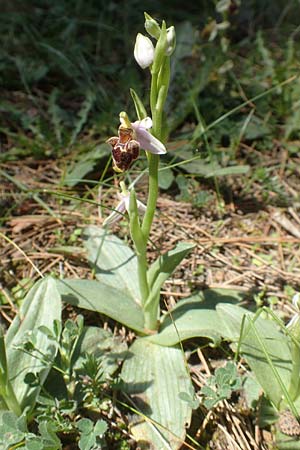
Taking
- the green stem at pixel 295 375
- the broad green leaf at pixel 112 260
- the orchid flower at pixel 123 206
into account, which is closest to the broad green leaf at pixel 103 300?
the broad green leaf at pixel 112 260

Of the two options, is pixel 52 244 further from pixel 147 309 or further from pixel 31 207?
pixel 147 309

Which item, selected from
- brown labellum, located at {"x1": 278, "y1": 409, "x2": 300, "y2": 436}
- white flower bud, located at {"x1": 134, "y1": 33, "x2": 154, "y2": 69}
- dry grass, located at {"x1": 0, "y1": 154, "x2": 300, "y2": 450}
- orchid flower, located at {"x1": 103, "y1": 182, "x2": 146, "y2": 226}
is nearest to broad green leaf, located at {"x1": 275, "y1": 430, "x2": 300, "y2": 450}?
brown labellum, located at {"x1": 278, "y1": 409, "x2": 300, "y2": 436}

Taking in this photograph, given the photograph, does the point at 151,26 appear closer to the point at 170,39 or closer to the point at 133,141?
the point at 170,39

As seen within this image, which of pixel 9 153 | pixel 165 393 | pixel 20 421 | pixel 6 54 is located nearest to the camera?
pixel 20 421

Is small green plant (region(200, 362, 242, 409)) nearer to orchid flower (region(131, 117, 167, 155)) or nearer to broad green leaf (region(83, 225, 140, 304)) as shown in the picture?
broad green leaf (region(83, 225, 140, 304))

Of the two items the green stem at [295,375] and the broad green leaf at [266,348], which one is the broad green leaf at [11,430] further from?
the green stem at [295,375]

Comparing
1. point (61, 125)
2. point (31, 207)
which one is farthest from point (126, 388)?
point (61, 125)
